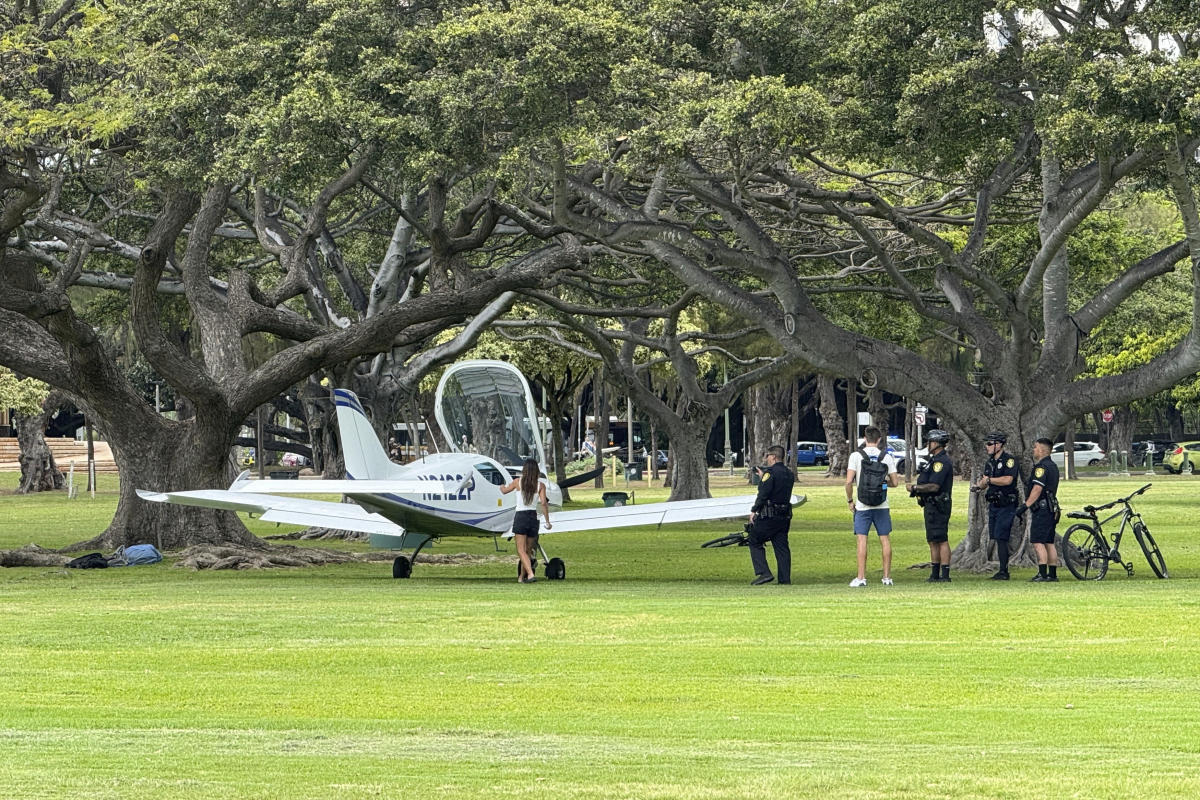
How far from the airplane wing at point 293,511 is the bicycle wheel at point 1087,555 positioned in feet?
31.4

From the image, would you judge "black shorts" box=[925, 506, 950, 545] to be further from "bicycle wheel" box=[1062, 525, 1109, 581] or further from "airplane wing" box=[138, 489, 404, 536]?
"airplane wing" box=[138, 489, 404, 536]

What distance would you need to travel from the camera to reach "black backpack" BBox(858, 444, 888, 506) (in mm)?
21688

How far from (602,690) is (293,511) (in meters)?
14.8

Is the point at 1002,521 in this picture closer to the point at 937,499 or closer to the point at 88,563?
the point at 937,499

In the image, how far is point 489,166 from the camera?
2664cm

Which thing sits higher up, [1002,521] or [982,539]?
[1002,521]

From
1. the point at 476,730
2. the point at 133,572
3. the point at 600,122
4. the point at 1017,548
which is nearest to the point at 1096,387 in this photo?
the point at 1017,548

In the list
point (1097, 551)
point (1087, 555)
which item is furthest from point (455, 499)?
point (1097, 551)

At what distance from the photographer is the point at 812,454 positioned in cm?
11025

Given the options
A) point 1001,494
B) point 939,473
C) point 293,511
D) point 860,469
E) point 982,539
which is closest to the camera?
point 860,469

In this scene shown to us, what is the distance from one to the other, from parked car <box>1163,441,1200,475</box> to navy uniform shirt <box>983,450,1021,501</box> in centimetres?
6259

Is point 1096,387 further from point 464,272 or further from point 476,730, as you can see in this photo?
point 476,730

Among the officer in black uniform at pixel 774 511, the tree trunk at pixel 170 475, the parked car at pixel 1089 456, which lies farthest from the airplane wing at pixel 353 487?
the parked car at pixel 1089 456

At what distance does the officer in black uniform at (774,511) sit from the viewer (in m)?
22.4
